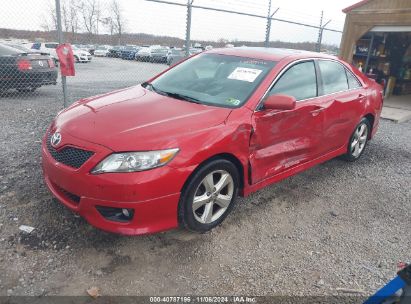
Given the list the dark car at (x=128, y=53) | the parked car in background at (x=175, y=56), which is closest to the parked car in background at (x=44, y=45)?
the parked car in background at (x=175, y=56)

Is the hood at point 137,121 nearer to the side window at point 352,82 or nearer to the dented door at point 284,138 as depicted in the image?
the dented door at point 284,138

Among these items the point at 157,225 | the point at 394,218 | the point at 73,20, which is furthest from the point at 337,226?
the point at 73,20

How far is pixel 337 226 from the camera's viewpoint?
3.30 m

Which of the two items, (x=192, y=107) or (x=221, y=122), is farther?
(x=192, y=107)

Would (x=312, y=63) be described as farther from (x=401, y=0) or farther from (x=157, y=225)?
(x=401, y=0)

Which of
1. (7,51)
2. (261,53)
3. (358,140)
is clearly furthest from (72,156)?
(7,51)

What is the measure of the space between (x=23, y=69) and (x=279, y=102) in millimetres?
6609

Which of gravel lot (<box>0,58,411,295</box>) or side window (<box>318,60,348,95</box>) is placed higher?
side window (<box>318,60,348,95</box>)

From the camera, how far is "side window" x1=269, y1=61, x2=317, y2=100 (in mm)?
3387

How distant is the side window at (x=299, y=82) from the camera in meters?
3.39

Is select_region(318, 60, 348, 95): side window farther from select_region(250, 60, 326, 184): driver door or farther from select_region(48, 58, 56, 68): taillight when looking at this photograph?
select_region(48, 58, 56, 68): taillight

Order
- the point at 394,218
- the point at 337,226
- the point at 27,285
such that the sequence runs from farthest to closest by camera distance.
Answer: the point at 394,218 < the point at 337,226 < the point at 27,285

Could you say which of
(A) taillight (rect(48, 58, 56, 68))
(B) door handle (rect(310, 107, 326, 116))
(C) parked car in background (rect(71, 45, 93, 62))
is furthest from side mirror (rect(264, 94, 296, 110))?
(C) parked car in background (rect(71, 45, 93, 62))

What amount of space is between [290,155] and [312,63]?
115 centimetres
